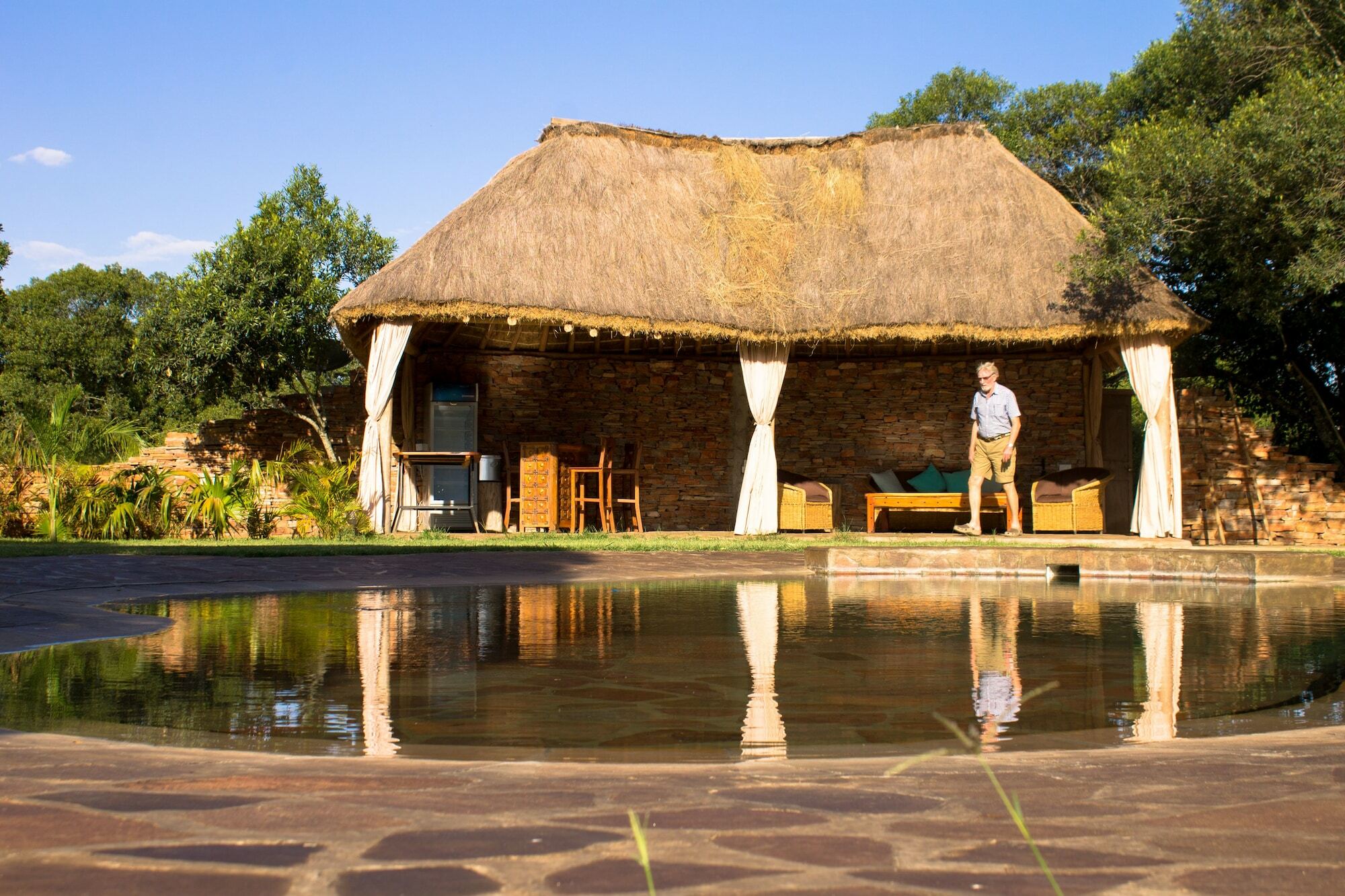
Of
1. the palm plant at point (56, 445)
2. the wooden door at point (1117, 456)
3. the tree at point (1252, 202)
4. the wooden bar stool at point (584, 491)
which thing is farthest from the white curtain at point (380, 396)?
the wooden door at point (1117, 456)

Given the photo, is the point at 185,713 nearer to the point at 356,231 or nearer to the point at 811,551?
the point at 811,551

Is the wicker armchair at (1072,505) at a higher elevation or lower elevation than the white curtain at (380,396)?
lower

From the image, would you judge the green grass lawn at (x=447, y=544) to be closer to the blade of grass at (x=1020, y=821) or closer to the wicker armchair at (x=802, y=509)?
the wicker armchair at (x=802, y=509)

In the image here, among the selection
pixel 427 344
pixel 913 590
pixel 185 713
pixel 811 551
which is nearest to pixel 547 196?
pixel 427 344

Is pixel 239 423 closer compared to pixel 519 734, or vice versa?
pixel 519 734

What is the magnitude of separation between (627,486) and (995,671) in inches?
455

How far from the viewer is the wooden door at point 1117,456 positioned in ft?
50.7

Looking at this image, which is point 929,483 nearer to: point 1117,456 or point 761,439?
point 1117,456

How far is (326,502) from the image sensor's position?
11.9m

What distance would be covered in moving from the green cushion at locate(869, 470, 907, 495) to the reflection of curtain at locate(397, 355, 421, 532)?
225 inches

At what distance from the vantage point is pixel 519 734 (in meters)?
2.86

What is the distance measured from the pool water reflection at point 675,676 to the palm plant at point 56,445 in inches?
273

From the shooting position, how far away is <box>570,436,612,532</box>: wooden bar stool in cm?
1323

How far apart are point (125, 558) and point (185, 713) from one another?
569cm
